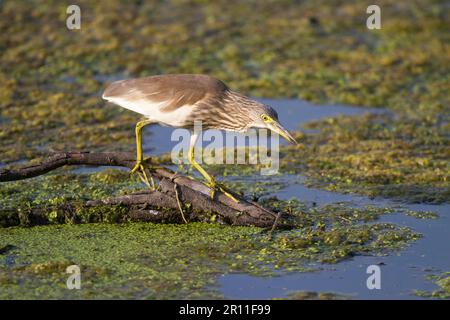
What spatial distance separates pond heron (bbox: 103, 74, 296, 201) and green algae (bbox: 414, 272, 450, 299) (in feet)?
5.05

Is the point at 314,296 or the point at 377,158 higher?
the point at 377,158

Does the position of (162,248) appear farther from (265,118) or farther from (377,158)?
(377,158)

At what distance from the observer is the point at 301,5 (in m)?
13.4

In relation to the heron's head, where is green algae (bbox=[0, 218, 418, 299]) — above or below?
below

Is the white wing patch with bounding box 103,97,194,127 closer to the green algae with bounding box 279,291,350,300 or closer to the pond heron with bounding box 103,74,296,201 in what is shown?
the pond heron with bounding box 103,74,296,201

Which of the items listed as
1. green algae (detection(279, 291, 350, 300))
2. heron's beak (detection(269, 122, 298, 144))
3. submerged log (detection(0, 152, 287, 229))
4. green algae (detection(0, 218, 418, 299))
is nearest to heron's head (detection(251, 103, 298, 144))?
heron's beak (detection(269, 122, 298, 144))

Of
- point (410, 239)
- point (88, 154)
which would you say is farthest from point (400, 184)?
point (88, 154)

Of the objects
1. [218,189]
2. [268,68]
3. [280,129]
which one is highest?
[268,68]

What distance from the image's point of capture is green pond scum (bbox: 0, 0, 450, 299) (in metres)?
6.05

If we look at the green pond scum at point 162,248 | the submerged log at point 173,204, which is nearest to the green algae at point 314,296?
the green pond scum at point 162,248

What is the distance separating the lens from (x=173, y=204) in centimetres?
664

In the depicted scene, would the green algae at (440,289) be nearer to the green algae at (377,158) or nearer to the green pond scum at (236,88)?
the green pond scum at (236,88)

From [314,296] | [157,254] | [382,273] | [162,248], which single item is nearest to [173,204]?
[162,248]

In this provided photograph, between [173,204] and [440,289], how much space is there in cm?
210
